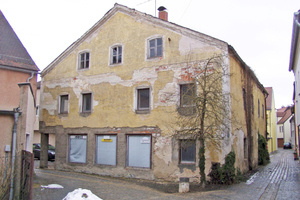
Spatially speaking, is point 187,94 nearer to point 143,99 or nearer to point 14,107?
point 143,99

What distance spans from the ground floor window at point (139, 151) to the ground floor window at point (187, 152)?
1705 millimetres

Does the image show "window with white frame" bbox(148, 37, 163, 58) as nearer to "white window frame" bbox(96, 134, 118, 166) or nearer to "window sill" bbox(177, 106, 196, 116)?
"window sill" bbox(177, 106, 196, 116)

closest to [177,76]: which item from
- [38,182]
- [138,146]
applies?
[138,146]

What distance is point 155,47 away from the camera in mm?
14812

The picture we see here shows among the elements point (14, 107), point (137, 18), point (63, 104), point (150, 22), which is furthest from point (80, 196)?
point (63, 104)

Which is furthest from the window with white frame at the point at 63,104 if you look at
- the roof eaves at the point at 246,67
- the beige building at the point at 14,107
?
the roof eaves at the point at 246,67

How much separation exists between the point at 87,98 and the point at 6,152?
798 centimetres

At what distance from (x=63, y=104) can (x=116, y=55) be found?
463cm

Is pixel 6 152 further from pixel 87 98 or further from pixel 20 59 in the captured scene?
pixel 87 98

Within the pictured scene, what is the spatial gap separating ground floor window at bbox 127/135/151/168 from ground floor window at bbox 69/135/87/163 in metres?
2.95

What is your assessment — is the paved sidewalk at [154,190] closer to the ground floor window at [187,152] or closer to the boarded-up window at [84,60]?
the ground floor window at [187,152]

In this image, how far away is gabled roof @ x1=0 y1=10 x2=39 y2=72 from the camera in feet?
39.0

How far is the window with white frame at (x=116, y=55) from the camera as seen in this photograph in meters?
16.0

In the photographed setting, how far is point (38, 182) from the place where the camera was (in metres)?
12.2
